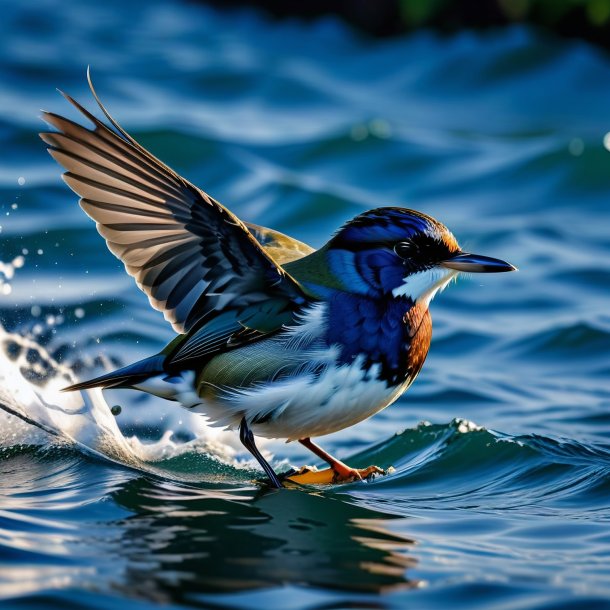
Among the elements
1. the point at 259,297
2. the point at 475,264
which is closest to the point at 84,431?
the point at 259,297

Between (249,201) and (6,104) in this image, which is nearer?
(249,201)

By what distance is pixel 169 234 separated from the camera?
5305mm

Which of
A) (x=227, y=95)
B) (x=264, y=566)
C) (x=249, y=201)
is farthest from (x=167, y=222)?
(x=227, y=95)

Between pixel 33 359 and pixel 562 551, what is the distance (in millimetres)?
3303

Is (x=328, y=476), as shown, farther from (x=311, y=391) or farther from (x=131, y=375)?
(x=131, y=375)

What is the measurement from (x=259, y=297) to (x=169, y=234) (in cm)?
46

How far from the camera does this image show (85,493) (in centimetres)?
554

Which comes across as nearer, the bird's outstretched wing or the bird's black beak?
the bird's outstretched wing

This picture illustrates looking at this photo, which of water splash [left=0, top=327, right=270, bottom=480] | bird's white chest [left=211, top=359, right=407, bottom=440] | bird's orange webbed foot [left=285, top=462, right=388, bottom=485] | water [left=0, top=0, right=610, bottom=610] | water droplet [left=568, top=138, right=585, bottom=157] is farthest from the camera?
water droplet [left=568, top=138, right=585, bottom=157]

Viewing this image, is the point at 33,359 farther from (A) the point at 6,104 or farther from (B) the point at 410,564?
(A) the point at 6,104

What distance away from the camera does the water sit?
15.5 ft

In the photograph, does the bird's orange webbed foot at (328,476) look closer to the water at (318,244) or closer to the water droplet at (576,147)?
the water at (318,244)

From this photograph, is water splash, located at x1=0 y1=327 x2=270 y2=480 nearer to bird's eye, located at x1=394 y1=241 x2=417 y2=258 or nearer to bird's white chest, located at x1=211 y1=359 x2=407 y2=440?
bird's white chest, located at x1=211 y1=359 x2=407 y2=440

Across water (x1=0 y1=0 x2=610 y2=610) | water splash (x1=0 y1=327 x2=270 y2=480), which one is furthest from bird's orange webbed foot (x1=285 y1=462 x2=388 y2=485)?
water splash (x1=0 y1=327 x2=270 y2=480)
